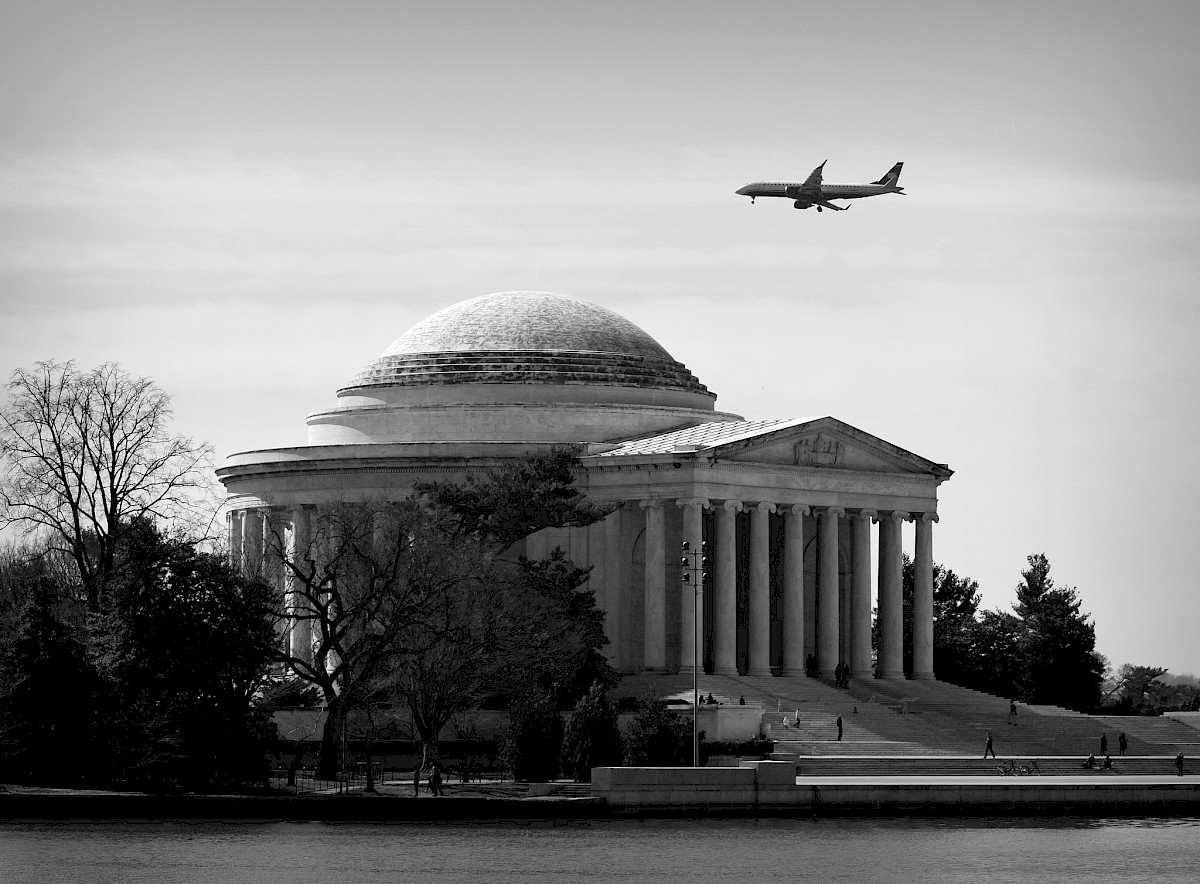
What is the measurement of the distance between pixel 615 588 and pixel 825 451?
10.9 metres

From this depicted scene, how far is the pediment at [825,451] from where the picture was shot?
130m

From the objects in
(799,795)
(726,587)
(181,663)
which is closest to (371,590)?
(181,663)

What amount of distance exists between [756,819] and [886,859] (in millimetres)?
9679

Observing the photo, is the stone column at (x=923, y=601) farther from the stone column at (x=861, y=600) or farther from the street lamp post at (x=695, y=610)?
the street lamp post at (x=695, y=610)

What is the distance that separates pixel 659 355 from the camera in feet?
474

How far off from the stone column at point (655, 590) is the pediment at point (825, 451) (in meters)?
3.91

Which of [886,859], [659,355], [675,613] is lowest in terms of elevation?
[886,859]

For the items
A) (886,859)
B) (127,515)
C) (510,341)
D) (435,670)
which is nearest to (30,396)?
(127,515)

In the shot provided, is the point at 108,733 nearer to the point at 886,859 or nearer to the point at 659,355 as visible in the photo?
the point at 886,859

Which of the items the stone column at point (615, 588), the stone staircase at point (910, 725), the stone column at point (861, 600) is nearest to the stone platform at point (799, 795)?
the stone staircase at point (910, 725)

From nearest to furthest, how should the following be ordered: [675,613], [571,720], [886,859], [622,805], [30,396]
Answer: [886,859], [622,805], [571,720], [30,396], [675,613]

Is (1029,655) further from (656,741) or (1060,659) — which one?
(656,741)

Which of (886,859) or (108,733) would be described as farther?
(108,733)

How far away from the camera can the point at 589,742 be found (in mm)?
107812
